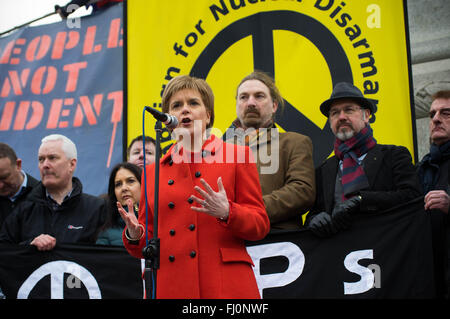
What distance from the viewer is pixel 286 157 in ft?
13.8

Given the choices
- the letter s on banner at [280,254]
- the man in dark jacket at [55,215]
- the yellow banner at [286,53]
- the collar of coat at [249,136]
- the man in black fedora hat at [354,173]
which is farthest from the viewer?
the yellow banner at [286,53]

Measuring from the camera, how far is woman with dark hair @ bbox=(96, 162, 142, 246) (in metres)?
4.62

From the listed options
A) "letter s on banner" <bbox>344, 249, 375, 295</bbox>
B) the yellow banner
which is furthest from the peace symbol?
"letter s on banner" <bbox>344, 249, 375, 295</bbox>

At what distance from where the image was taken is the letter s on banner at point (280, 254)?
3.89 m

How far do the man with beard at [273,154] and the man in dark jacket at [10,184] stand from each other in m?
2.45

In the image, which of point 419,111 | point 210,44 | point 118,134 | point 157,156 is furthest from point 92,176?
point 157,156

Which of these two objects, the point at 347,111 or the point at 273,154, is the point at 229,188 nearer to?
the point at 273,154

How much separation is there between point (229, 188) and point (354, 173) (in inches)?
60.4

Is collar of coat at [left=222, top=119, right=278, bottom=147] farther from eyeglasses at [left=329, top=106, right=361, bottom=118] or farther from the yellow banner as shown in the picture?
the yellow banner

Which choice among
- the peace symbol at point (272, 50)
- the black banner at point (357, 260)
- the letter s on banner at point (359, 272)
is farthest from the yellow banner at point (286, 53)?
the letter s on banner at point (359, 272)

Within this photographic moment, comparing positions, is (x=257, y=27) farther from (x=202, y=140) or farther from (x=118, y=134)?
(x=202, y=140)

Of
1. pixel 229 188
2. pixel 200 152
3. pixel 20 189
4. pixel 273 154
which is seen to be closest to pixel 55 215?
pixel 20 189

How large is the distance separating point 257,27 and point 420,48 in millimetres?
1784

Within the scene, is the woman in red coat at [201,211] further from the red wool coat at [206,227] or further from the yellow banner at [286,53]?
the yellow banner at [286,53]
